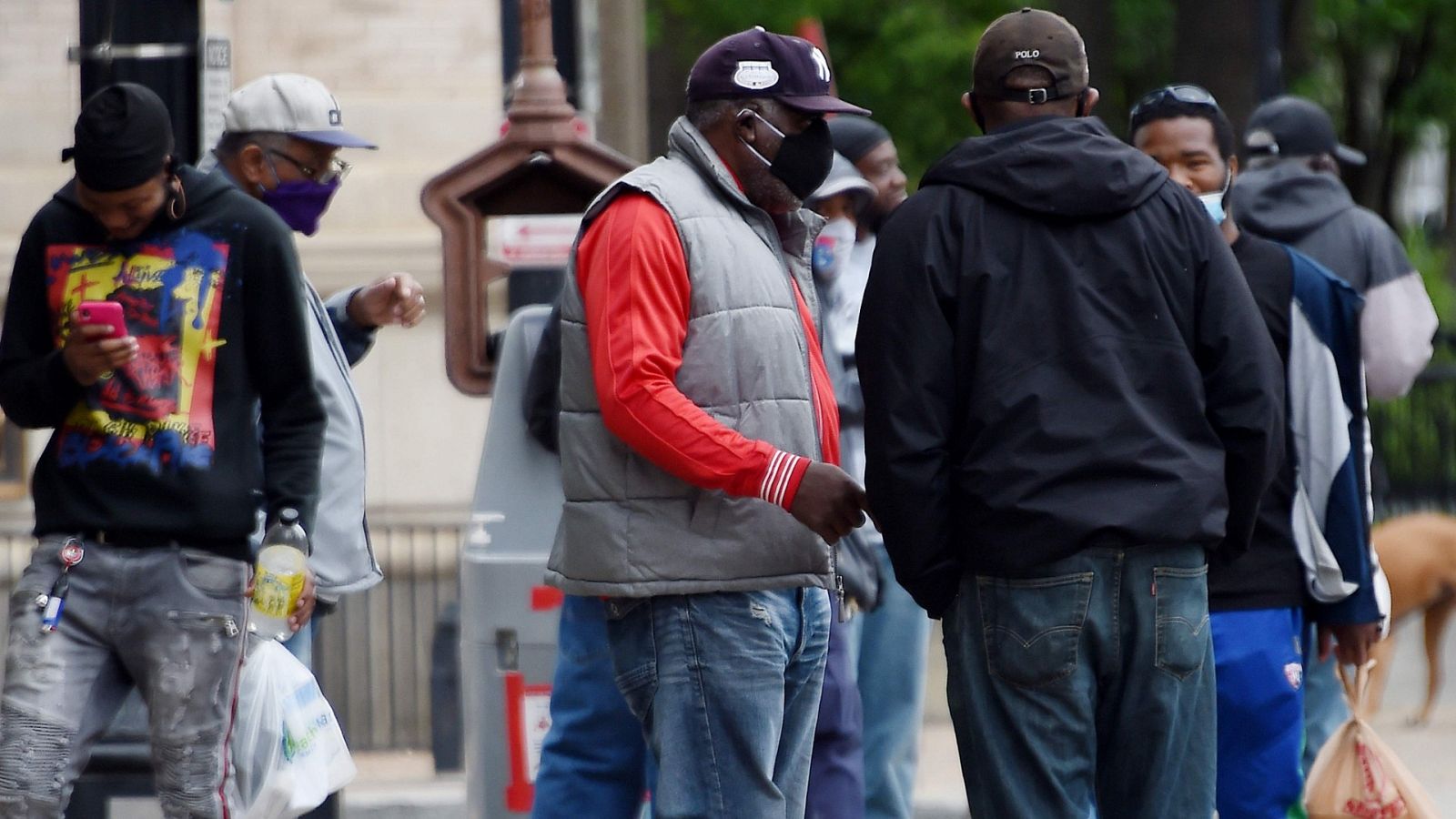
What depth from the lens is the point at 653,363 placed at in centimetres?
388

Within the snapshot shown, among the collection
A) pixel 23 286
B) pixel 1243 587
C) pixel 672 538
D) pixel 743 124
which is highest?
pixel 743 124

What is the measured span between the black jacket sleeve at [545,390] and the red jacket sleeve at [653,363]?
1101 mm

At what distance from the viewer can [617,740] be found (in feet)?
15.1

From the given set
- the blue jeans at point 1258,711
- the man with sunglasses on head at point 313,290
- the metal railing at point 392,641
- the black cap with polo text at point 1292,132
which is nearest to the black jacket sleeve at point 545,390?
the man with sunglasses on head at point 313,290

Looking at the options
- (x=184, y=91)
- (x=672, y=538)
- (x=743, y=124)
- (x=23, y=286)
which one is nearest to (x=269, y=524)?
(x=23, y=286)

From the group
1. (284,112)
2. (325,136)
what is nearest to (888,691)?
(325,136)

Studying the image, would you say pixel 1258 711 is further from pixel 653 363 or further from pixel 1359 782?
pixel 653 363

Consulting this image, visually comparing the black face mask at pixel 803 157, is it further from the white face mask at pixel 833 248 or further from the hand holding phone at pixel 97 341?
the white face mask at pixel 833 248

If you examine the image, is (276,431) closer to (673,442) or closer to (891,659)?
(673,442)

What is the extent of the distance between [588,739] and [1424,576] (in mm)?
5762

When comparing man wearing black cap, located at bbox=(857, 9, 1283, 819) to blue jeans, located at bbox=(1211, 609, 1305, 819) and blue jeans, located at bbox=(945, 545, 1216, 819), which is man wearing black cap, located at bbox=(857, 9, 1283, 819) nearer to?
blue jeans, located at bbox=(945, 545, 1216, 819)

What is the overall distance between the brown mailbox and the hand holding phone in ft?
6.21

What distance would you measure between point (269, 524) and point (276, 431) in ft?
0.67

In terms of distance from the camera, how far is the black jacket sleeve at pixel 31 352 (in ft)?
14.1
